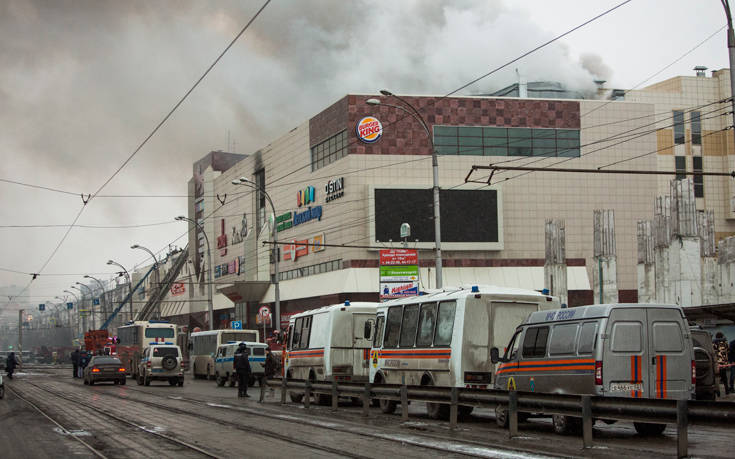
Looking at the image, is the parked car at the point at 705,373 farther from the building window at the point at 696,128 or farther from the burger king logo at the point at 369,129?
the building window at the point at 696,128

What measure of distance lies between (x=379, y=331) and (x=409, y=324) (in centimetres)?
178

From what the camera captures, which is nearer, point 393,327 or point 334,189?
point 393,327

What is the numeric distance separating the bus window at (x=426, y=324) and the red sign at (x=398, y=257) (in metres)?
17.5

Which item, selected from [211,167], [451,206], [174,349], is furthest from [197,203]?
[174,349]

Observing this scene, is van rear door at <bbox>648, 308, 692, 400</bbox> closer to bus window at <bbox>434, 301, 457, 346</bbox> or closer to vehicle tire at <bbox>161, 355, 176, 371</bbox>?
bus window at <bbox>434, 301, 457, 346</bbox>

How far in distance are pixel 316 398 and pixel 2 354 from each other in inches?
2216

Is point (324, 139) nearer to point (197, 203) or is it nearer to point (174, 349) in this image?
point (174, 349)

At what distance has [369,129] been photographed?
217 feet

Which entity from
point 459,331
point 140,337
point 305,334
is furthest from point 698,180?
point 459,331

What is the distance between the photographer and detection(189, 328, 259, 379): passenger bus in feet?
159

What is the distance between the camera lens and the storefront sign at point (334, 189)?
67.0 metres

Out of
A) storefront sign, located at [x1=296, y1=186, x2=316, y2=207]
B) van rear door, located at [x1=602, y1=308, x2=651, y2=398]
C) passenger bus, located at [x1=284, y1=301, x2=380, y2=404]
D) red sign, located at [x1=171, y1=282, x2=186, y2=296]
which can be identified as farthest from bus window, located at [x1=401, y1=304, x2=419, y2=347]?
red sign, located at [x1=171, y1=282, x2=186, y2=296]

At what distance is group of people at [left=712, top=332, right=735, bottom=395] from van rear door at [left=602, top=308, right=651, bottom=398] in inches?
462

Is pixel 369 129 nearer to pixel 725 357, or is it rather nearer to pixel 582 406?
pixel 725 357
